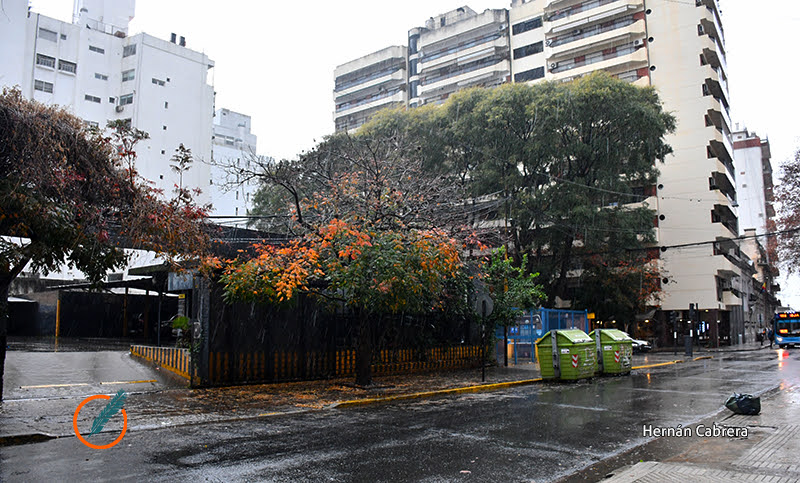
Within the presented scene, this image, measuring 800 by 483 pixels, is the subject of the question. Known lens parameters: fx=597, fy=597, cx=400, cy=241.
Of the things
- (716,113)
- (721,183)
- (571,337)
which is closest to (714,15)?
(716,113)

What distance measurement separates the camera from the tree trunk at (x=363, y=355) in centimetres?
1531

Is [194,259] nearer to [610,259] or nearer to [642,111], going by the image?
[642,111]

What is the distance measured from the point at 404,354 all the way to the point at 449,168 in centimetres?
2027

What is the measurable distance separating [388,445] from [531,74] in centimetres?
5633

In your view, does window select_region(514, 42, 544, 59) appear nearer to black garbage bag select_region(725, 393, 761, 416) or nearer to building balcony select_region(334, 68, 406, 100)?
building balcony select_region(334, 68, 406, 100)

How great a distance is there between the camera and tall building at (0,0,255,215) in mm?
58312

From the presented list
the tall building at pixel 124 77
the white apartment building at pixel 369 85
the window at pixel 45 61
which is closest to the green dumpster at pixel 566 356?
the tall building at pixel 124 77

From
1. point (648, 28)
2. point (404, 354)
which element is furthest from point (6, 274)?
point (648, 28)

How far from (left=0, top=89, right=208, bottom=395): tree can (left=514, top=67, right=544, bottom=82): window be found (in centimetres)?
5263

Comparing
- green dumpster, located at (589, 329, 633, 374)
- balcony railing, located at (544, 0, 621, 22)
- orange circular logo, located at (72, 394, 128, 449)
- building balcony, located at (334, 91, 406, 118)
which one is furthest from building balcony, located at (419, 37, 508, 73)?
orange circular logo, located at (72, 394, 128, 449)

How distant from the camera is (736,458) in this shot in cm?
726

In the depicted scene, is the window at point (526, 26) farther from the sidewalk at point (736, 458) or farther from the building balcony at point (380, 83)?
the sidewalk at point (736, 458)

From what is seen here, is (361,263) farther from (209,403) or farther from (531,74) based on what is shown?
Answer: (531,74)

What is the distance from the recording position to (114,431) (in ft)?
30.8
